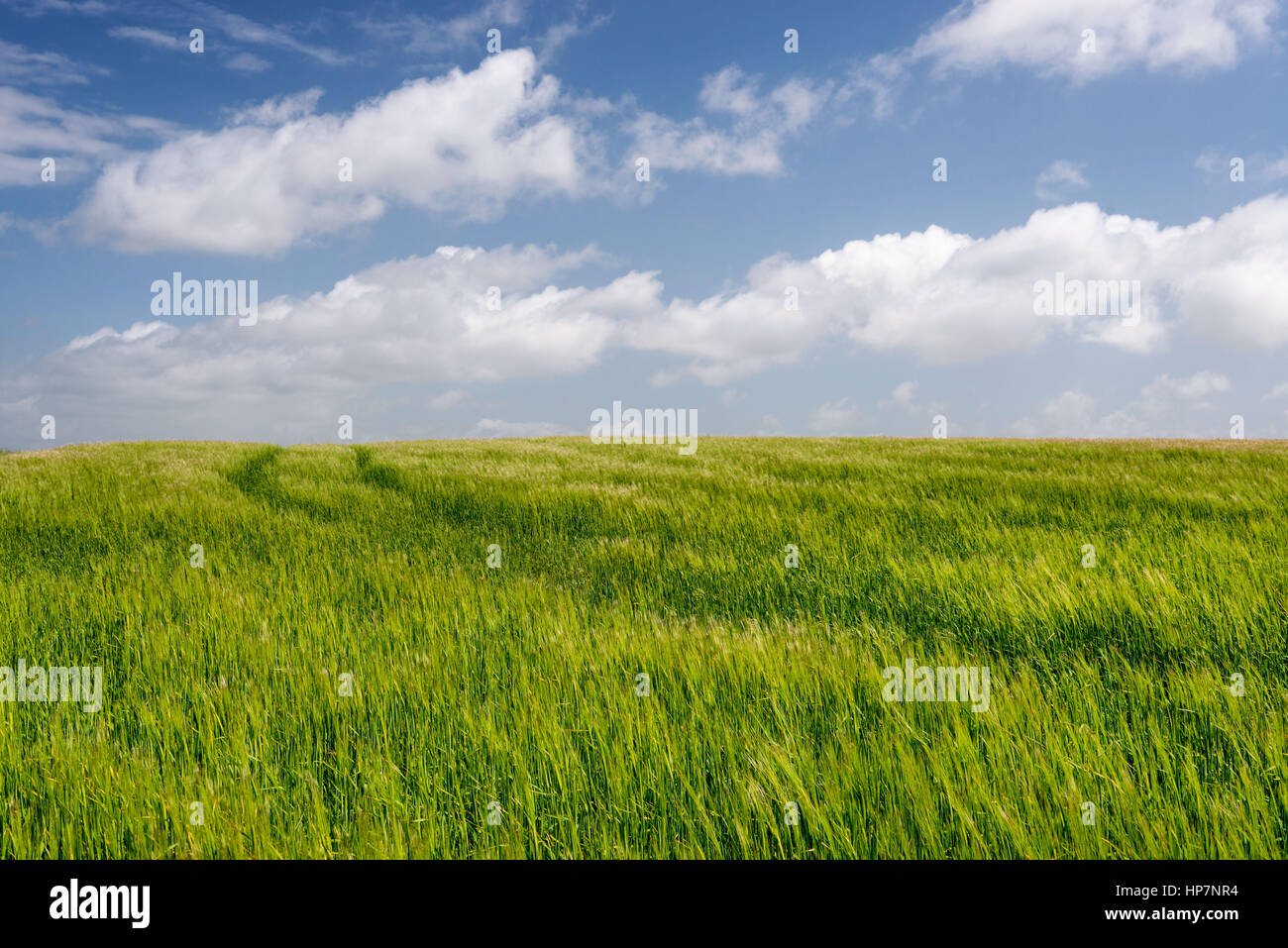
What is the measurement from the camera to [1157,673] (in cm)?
348

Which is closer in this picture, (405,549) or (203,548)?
(203,548)

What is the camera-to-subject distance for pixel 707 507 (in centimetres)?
976

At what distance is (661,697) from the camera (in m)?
3.24

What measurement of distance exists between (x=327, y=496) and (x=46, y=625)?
24.6ft

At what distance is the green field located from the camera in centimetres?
220

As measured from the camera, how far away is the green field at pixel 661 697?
7.22 ft
